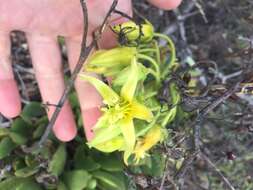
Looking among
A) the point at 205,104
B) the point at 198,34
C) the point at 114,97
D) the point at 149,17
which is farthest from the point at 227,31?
the point at 114,97

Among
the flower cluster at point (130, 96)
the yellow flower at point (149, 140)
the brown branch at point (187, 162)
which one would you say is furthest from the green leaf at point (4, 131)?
the brown branch at point (187, 162)

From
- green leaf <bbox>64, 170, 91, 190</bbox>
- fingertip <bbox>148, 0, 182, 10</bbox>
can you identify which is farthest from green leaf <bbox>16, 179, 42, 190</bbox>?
fingertip <bbox>148, 0, 182, 10</bbox>

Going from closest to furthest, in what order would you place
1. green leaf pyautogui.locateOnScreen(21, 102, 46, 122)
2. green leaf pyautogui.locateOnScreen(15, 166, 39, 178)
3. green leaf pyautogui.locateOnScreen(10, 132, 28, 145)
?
green leaf pyautogui.locateOnScreen(15, 166, 39, 178), green leaf pyautogui.locateOnScreen(10, 132, 28, 145), green leaf pyautogui.locateOnScreen(21, 102, 46, 122)

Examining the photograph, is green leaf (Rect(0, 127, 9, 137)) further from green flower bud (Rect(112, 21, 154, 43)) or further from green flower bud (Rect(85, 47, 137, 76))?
green flower bud (Rect(112, 21, 154, 43))

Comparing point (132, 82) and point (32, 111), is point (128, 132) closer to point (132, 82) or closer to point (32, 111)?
point (132, 82)

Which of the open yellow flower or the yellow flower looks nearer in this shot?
the open yellow flower

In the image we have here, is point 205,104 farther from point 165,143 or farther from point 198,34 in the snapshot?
point 198,34

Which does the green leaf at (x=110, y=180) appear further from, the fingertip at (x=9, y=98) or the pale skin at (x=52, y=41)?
the fingertip at (x=9, y=98)
